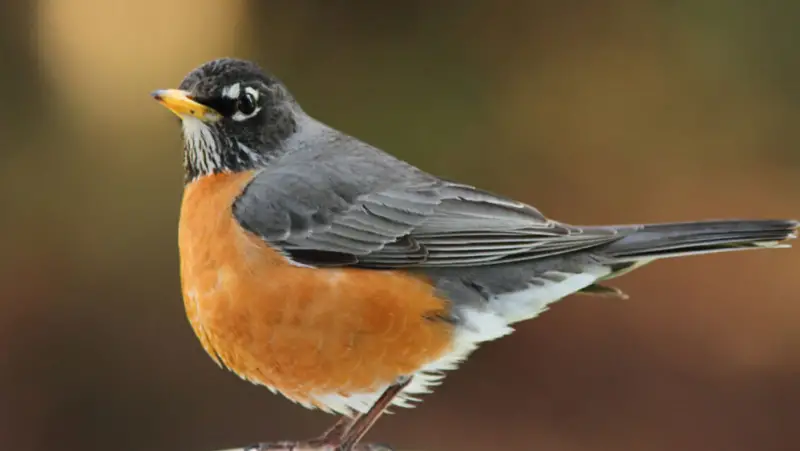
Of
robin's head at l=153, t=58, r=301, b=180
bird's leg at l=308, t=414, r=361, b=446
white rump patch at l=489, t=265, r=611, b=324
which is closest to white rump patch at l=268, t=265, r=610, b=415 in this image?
white rump patch at l=489, t=265, r=611, b=324

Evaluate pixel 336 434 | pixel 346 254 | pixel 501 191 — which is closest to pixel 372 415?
pixel 336 434

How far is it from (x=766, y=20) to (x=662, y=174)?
822 mm

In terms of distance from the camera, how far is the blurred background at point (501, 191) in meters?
3.53

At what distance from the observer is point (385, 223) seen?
6.74 feet

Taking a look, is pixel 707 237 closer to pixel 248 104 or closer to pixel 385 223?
pixel 385 223

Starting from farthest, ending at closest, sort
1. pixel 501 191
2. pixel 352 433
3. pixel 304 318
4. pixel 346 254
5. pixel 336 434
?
pixel 501 191 → pixel 336 434 → pixel 352 433 → pixel 346 254 → pixel 304 318

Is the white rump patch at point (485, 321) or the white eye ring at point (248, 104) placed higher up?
the white eye ring at point (248, 104)

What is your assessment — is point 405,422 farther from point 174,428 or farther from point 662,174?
point 662,174

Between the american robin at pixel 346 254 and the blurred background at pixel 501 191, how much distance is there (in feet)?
4.74

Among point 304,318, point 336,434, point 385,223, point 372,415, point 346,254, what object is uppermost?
point 385,223

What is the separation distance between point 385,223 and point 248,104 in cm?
47

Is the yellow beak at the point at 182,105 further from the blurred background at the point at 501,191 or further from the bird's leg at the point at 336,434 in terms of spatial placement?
the blurred background at the point at 501,191

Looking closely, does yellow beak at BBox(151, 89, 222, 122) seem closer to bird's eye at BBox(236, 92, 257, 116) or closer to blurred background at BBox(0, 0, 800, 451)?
bird's eye at BBox(236, 92, 257, 116)

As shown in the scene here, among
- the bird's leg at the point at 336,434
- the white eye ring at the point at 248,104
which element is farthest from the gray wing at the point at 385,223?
the bird's leg at the point at 336,434
